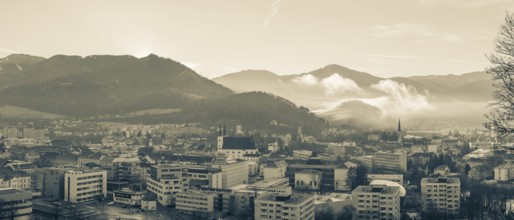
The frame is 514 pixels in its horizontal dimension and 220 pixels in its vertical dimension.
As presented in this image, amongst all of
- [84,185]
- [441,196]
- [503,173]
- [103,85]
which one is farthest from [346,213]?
[103,85]

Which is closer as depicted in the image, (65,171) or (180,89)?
(65,171)

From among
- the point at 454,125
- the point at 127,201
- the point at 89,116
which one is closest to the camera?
the point at 127,201

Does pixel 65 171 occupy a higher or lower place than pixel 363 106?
lower

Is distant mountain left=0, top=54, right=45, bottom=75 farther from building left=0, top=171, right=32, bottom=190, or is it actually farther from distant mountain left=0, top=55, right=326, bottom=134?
building left=0, top=171, right=32, bottom=190

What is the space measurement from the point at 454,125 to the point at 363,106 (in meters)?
9.76

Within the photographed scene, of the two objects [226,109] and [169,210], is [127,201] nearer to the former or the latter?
[169,210]

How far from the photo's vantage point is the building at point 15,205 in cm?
1463

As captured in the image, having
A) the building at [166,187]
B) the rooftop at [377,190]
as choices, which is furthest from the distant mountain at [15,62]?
the rooftop at [377,190]

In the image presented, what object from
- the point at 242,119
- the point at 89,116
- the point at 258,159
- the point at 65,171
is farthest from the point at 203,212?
the point at 89,116

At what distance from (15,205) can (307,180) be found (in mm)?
10651

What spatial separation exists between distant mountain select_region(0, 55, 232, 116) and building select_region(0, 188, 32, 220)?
43.1m

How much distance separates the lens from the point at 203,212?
16.8 metres

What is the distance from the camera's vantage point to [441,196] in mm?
18031

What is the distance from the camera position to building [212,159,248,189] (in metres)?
22.0
